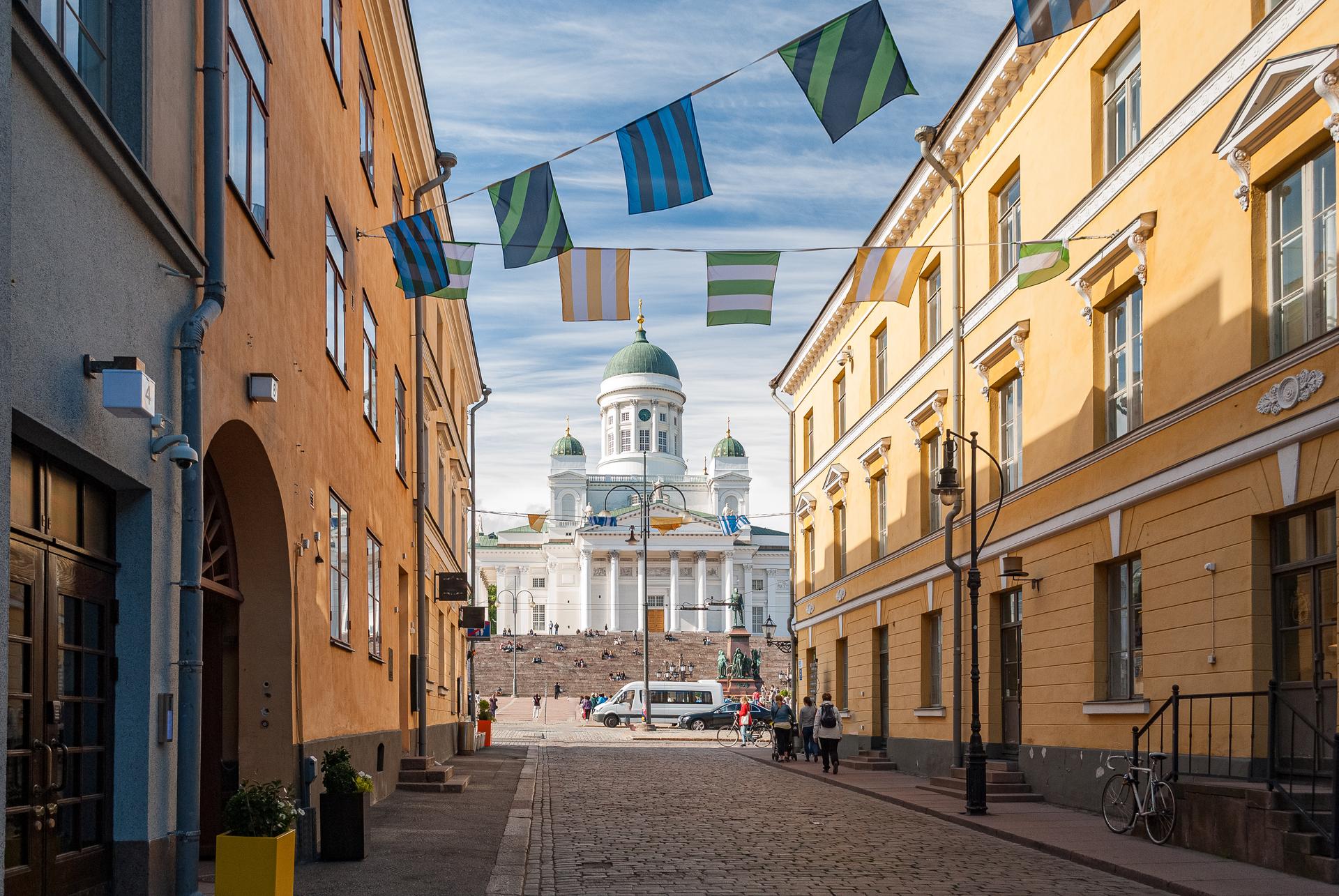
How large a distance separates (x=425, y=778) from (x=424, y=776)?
0.03 m

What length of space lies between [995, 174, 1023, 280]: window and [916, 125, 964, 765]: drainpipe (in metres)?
0.76

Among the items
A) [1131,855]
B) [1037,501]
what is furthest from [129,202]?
[1037,501]

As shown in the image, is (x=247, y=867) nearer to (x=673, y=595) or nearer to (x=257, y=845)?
(x=257, y=845)

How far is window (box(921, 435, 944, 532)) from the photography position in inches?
1038

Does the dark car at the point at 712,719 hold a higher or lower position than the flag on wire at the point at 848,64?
lower

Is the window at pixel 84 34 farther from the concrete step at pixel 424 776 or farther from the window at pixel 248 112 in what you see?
the concrete step at pixel 424 776

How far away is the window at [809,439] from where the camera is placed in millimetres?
40062

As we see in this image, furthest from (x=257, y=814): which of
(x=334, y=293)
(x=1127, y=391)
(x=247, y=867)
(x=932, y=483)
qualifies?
(x=932, y=483)

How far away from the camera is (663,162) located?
13898 millimetres

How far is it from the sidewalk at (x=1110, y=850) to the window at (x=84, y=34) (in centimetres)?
954

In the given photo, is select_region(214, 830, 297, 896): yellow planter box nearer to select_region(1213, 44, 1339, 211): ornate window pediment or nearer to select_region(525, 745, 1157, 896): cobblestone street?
select_region(525, 745, 1157, 896): cobblestone street

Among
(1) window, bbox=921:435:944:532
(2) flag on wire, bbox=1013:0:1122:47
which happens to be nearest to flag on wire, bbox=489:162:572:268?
(2) flag on wire, bbox=1013:0:1122:47

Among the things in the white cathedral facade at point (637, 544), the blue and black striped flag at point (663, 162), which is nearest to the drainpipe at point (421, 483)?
the blue and black striped flag at point (663, 162)

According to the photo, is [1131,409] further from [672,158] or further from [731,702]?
[731,702]
